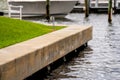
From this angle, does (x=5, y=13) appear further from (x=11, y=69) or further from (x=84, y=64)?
(x=11, y=69)

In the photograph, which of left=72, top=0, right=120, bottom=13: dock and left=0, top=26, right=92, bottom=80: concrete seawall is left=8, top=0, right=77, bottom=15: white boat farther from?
left=0, top=26, right=92, bottom=80: concrete seawall

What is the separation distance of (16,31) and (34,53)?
15.3ft

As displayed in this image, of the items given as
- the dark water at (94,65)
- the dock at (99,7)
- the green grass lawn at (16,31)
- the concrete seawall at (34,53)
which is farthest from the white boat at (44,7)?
the concrete seawall at (34,53)

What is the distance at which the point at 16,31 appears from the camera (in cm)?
2075

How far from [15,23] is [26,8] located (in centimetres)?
2973

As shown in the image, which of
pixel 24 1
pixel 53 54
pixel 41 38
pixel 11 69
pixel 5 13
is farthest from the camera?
pixel 24 1

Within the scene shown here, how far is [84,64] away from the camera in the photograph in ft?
69.7

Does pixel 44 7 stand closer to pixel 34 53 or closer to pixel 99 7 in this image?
pixel 99 7

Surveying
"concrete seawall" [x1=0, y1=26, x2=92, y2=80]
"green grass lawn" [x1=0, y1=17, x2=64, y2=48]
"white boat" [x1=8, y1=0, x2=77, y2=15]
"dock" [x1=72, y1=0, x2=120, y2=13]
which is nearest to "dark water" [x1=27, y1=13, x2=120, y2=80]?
"concrete seawall" [x1=0, y1=26, x2=92, y2=80]

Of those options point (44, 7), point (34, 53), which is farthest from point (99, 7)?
point (34, 53)

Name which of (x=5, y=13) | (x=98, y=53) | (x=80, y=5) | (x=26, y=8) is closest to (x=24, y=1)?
(x=26, y=8)

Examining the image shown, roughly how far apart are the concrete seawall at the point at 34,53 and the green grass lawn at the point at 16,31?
1.56ft

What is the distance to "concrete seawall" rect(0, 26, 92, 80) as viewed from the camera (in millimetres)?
14188

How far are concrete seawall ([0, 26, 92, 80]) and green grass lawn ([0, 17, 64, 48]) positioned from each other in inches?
18.7
